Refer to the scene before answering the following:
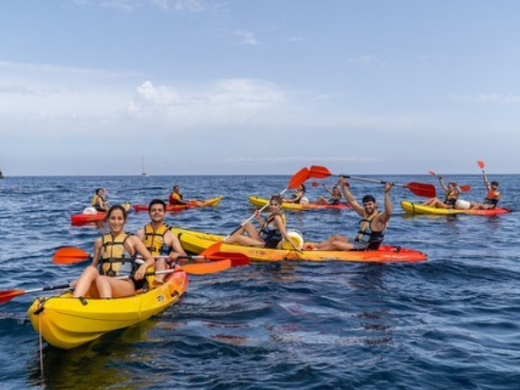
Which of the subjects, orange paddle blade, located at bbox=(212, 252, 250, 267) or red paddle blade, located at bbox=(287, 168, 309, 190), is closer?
orange paddle blade, located at bbox=(212, 252, 250, 267)

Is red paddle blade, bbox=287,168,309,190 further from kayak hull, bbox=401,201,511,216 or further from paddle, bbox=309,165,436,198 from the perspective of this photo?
kayak hull, bbox=401,201,511,216

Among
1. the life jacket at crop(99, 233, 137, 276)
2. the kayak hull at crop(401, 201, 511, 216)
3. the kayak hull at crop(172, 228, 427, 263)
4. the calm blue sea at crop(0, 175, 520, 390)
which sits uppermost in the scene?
the life jacket at crop(99, 233, 137, 276)

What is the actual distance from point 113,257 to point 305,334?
2625 millimetres

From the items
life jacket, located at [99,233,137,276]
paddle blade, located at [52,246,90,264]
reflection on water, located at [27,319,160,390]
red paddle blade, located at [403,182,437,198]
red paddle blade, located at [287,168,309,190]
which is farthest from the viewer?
red paddle blade, located at [287,168,309,190]

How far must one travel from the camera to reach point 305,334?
654 cm

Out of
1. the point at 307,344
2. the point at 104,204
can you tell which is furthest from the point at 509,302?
the point at 104,204

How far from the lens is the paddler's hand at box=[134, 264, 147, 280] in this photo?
6737mm

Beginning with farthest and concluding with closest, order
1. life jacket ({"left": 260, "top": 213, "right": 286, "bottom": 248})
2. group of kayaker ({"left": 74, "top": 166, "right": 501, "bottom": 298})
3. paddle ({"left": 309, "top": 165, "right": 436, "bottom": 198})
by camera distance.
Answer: paddle ({"left": 309, "top": 165, "right": 436, "bottom": 198})
life jacket ({"left": 260, "top": 213, "right": 286, "bottom": 248})
group of kayaker ({"left": 74, "top": 166, "right": 501, "bottom": 298})

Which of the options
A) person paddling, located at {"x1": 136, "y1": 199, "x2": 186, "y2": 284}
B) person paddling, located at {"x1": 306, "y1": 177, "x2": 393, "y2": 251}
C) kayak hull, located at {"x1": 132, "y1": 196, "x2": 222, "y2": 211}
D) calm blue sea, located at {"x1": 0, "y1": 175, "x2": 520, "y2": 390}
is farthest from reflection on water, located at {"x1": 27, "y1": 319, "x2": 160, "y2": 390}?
kayak hull, located at {"x1": 132, "y1": 196, "x2": 222, "y2": 211}

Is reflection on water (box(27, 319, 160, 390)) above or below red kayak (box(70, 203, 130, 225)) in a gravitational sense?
below

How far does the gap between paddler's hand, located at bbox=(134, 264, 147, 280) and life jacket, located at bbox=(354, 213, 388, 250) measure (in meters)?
5.83

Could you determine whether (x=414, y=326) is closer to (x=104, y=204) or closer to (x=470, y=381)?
(x=470, y=381)

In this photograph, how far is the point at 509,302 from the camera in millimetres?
8125

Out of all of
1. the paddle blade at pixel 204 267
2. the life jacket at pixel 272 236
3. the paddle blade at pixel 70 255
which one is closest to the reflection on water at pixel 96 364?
the paddle blade at pixel 204 267
